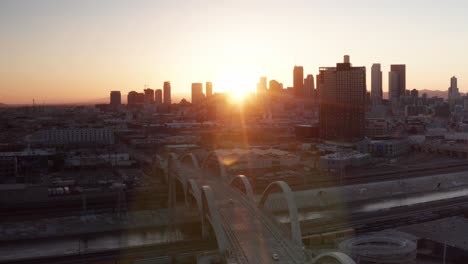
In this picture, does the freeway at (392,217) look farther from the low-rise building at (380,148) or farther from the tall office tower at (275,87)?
the tall office tower at (275,87)

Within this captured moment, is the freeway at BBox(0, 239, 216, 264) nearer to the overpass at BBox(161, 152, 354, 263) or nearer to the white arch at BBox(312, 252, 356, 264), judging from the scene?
the overpass at BBox(161, 152, 354, 263)

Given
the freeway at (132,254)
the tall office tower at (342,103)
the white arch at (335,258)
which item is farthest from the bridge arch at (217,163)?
the tall office tower at (342,103)

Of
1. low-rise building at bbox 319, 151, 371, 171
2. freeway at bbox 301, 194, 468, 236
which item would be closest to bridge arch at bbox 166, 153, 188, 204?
freeway at bbox 301, 194, 468, 236

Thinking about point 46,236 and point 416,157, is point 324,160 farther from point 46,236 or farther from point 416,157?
point 46,236

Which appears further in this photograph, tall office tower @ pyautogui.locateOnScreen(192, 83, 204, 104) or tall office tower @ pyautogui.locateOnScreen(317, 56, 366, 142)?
tall office tower @ pyautogui.locateOnScreen(192, 83, 204, 104)

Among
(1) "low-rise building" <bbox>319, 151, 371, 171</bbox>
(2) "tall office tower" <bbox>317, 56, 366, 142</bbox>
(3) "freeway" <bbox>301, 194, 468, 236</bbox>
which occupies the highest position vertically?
(2) "tall office tower" <bbox>317, 56, 366, 142</bbox>

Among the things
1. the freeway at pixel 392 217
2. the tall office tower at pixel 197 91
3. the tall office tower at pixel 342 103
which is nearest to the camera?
the freeway at pixel 392 217
